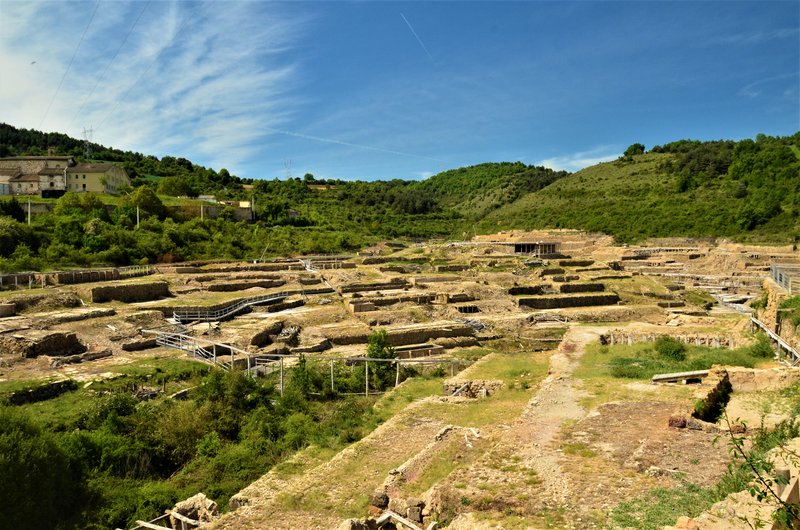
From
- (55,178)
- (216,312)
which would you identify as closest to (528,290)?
(216,312)

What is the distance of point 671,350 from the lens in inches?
519

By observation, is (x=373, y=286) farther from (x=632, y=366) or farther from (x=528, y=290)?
(x=632, y=366)

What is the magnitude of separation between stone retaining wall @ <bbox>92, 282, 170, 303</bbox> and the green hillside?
4312 cm

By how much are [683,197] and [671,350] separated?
53876 mm

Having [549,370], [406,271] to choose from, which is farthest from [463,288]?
[549,370]

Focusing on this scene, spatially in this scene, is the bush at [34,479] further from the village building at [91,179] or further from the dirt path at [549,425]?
the village building at [91,179]

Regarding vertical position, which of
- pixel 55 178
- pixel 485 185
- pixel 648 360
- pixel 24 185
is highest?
pixel 485 185

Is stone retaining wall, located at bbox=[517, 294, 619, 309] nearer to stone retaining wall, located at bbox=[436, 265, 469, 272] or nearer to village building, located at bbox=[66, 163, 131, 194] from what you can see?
stone retaining wall, located at bbox=[436, 265, 469, 272]

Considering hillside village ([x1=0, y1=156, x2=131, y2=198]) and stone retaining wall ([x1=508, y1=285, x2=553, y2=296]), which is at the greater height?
hillside village ([x1=0, y1=156, x2=131, y2=198])

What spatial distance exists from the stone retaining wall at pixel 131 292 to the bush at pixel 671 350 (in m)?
22.1

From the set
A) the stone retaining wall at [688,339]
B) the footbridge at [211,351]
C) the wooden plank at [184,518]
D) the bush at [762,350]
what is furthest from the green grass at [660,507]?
the footbridge at [211,351]

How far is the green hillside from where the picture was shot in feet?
155

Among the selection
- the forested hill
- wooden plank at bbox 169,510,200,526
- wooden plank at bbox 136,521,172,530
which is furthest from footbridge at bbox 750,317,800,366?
the forested hill

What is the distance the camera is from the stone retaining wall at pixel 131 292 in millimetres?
23312
